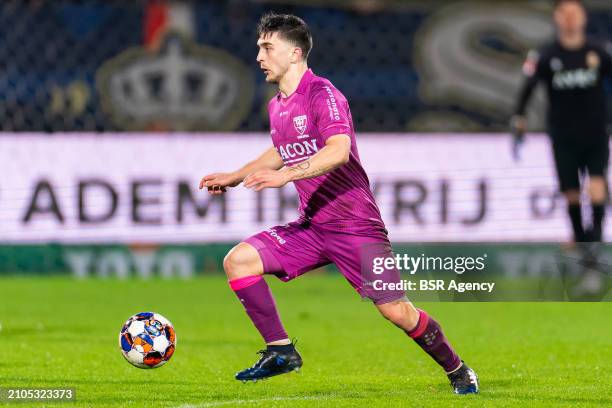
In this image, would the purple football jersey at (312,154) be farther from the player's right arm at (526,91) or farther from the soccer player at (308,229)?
the player's right arm at (526,91)

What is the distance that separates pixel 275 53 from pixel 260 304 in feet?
4.45

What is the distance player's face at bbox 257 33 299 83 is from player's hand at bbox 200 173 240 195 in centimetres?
62

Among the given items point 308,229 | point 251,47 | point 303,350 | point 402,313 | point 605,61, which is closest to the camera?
point 402,313

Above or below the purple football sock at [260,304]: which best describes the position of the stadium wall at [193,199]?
below

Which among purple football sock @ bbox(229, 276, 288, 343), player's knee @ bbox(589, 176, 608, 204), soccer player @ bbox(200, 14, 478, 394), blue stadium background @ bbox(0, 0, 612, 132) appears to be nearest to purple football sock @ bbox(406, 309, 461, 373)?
soccer player @ bbox(200, 14, 478, 394)

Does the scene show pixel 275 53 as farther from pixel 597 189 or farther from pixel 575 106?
pixel 575 106

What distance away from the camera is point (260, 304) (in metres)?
6.96

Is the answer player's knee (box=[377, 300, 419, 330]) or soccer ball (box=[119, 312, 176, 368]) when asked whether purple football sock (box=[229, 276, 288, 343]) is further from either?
player's knee (box=[377, 300, 419, 330])

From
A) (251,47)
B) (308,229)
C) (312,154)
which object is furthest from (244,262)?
(251,47)

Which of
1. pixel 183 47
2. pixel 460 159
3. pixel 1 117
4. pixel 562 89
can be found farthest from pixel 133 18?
pixel 562 89

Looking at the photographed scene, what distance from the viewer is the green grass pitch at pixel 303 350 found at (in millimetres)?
6766

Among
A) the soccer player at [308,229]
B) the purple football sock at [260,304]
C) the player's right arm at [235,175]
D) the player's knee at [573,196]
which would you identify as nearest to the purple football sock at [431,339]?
the soccer player at [308,229]

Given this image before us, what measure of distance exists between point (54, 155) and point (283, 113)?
8580 mm

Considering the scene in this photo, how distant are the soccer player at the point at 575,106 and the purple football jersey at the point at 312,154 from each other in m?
7.17
